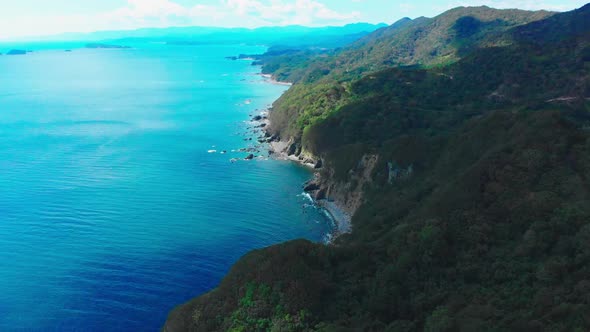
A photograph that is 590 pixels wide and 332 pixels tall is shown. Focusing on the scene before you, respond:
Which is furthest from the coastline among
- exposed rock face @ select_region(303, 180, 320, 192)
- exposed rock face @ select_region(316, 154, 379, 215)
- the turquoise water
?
the turquoise water

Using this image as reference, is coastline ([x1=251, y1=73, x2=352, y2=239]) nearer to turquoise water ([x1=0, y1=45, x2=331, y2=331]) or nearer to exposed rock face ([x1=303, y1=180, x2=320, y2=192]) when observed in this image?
exposed rock face ([x1=303, y1=180, x2=320, y2=192])

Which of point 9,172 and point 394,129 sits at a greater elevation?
point 394,129

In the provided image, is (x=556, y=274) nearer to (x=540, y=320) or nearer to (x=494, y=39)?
(x=540, y=320)

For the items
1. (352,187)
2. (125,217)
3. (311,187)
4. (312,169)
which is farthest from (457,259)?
(312,169)

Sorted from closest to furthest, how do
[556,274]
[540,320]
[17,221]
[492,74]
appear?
[540,320] < [556,274] < [17,221] < [492,74]

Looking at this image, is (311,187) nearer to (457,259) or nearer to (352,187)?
(352,187)

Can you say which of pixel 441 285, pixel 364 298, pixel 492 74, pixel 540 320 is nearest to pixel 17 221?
pixel 364 298
